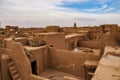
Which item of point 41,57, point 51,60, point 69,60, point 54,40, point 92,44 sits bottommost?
point 51,60

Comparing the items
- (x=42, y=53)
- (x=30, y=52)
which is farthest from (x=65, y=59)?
(x=30, y=52)

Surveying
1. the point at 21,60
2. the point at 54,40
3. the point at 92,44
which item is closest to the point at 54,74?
the point at 21,60

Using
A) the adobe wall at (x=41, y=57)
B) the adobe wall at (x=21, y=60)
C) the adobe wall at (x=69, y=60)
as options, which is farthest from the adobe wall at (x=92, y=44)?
the adobe wall at (x=21, y=60)

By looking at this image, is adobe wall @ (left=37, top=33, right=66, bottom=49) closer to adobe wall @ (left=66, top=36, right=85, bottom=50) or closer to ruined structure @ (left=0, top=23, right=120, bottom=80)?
ruined structure @ (left=0, top=23, right=120, bottom=80)

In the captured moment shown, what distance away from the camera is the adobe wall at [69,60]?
9438 millimetres

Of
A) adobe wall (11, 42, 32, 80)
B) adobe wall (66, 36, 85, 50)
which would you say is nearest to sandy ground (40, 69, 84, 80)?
adobe wall (11, 42, 32, 80)

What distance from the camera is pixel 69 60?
10.1 m

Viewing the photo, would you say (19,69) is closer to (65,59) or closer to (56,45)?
(65,59)

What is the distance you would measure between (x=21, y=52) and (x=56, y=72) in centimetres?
308

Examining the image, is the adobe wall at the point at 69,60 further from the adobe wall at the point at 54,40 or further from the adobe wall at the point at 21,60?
the adobe wall at the point at 21,60

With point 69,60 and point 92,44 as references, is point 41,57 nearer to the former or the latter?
point 69,60

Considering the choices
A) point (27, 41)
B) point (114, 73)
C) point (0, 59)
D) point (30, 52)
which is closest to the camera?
point (114, 73)

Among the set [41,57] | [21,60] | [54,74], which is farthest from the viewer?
[41,57]

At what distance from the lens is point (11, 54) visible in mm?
9523
